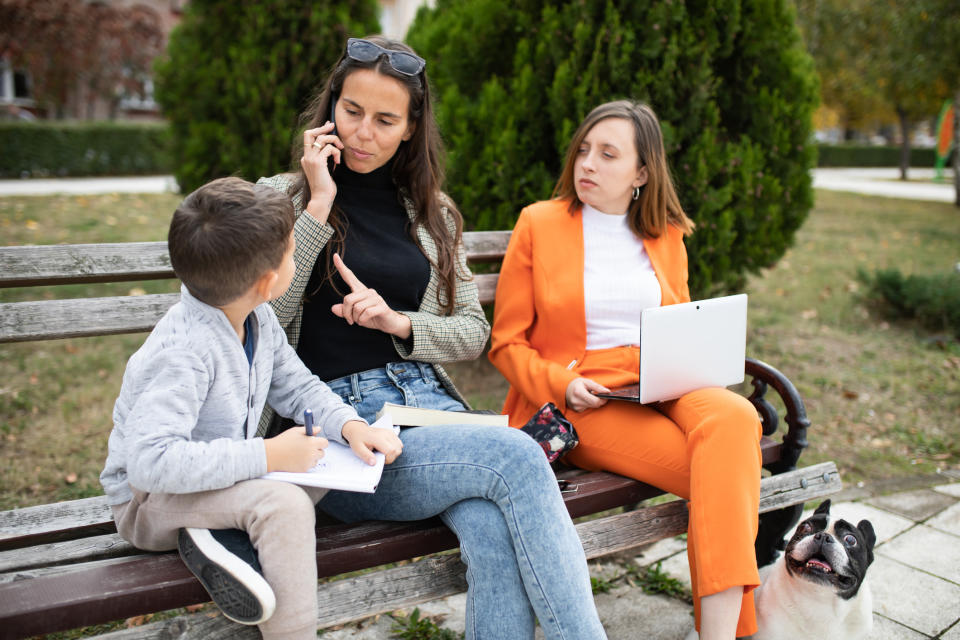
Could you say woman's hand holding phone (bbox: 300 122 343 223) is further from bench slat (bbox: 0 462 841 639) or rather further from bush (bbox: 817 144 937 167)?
bush (bbox: 817 144 937 167)

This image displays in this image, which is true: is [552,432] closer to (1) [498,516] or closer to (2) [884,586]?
(1) [498,516]

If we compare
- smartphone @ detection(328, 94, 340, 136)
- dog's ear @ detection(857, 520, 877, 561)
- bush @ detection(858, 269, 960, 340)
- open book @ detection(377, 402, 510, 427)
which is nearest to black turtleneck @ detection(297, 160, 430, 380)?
smartphone @ detection(328, 94, 340, 136)

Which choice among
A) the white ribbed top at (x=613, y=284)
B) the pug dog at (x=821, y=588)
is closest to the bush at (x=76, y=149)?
the white ribbed top at (x=613, y=284)

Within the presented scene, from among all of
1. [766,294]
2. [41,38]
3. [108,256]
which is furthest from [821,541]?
[41,38]

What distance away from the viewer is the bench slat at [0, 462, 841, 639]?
5.36 ft

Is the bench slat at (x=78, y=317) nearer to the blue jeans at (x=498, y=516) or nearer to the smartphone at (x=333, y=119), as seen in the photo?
the smartphone at (x=333, y=119)

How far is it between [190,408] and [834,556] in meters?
1.87

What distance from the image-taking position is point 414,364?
255 centimetres

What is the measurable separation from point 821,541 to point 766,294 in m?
5.73

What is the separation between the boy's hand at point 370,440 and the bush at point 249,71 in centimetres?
285

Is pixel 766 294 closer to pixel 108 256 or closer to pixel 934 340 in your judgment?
pixel 934 340

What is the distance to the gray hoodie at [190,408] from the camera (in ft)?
5.47

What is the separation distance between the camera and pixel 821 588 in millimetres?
2363

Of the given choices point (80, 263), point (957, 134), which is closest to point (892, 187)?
point (957, 134)
